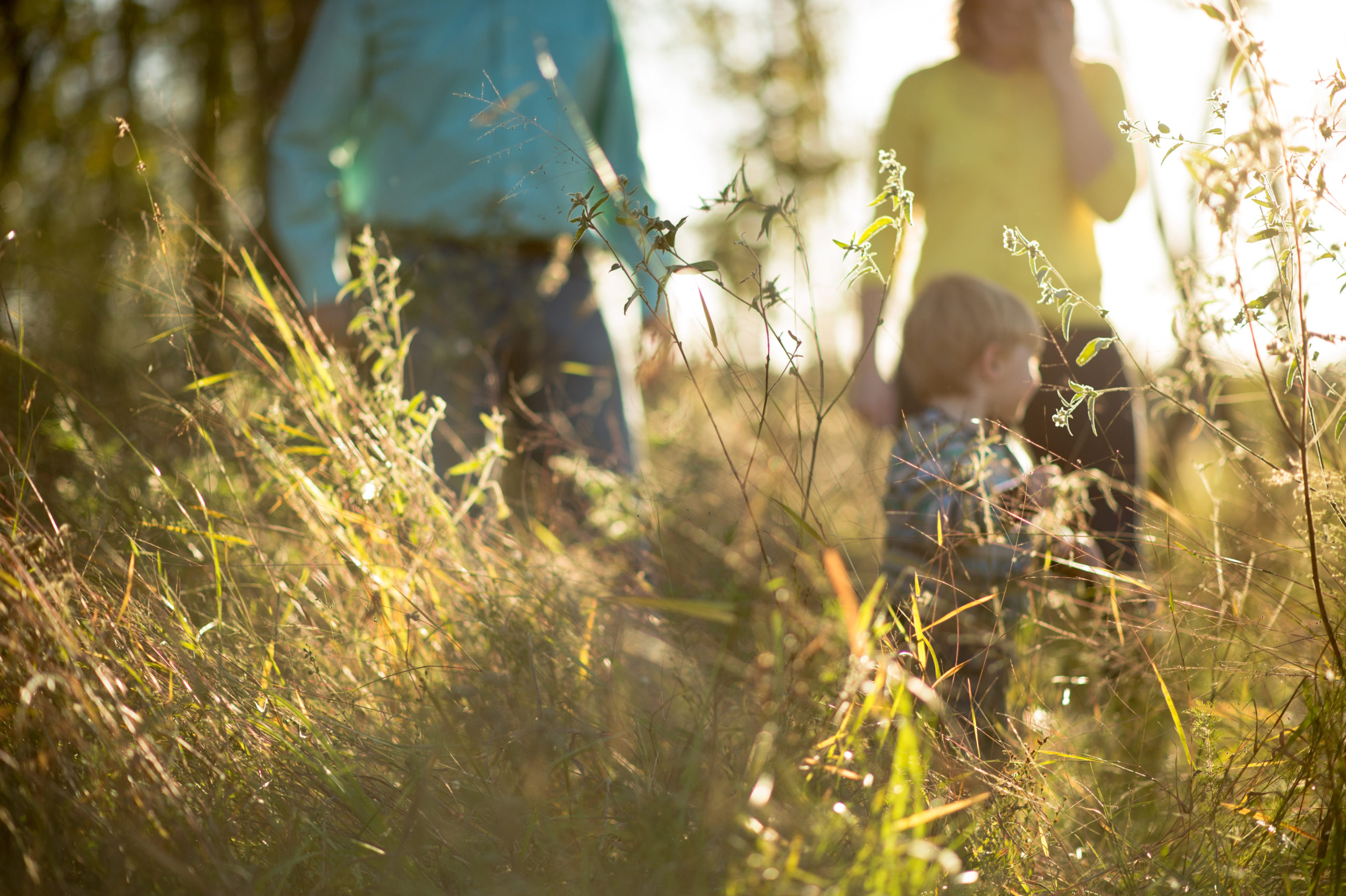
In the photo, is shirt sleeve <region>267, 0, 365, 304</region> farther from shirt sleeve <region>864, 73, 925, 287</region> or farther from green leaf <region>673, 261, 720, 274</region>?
green leaf <region>673, 261, 720, 274</region>

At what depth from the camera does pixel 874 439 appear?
112 inches

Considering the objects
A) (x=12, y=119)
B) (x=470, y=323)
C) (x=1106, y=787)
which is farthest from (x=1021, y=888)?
(x=12, y=119)

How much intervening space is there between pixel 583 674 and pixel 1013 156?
5.90 ft

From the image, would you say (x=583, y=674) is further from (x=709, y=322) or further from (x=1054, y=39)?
(x=1054, y=39)

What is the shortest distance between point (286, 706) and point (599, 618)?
0.64 m

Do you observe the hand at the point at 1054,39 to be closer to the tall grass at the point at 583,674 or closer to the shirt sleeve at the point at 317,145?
the tall grass at the point at 583,674

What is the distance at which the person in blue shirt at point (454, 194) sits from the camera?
2.52 metres

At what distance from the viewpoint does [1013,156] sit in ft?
7.72

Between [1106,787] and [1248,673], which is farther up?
[1248,673]

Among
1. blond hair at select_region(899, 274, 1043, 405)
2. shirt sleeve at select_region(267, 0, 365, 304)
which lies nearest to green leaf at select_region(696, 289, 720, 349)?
blond hair at select_region(899, 274, 1043, 405)

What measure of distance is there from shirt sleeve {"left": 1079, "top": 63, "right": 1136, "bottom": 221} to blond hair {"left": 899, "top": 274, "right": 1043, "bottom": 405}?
1.23 ft

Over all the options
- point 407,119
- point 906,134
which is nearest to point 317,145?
point 407,119

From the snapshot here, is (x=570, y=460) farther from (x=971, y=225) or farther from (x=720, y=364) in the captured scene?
(x=971, y=225)

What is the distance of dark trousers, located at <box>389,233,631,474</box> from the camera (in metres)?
2.51
